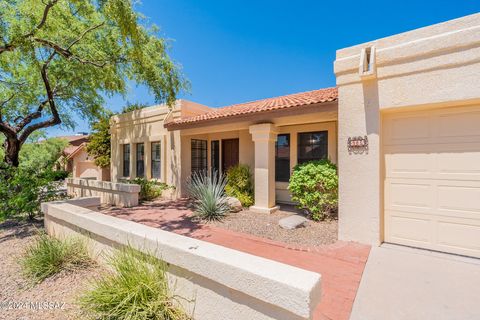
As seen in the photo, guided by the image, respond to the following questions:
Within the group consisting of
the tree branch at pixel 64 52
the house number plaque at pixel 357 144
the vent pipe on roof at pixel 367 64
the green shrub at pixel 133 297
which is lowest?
the green shrub at pixel 133 297

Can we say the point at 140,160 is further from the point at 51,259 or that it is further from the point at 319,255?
the point at 319,255

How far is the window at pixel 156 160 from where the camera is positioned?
37.4 ft

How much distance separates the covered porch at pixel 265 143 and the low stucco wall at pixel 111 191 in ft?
7.00

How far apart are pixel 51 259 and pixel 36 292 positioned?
54 cm

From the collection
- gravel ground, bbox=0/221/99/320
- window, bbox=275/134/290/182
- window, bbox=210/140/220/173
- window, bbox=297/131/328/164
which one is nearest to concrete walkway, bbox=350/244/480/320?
gravel ground, bbox=0/221/99/320

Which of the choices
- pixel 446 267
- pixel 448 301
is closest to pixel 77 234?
pixel 448 301

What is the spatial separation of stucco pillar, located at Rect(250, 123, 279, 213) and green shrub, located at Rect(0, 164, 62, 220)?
6.21m

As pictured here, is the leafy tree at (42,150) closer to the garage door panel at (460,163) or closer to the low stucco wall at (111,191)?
the low stucco wall at (111,191)

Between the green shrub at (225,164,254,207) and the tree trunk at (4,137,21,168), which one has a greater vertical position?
the tree trunk at (4,137,21,168)

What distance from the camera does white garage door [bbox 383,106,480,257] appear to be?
13.2 ft

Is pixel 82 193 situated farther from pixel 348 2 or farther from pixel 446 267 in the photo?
pixel 348 2

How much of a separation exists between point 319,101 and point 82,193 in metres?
12.0

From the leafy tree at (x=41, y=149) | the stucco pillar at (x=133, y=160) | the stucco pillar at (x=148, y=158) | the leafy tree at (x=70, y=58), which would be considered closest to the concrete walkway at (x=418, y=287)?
the leafy tree at (x=70, y=58)

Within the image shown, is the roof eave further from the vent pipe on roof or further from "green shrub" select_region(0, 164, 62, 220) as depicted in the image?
"green shrub" select_region(0, 164, 62, 220)
